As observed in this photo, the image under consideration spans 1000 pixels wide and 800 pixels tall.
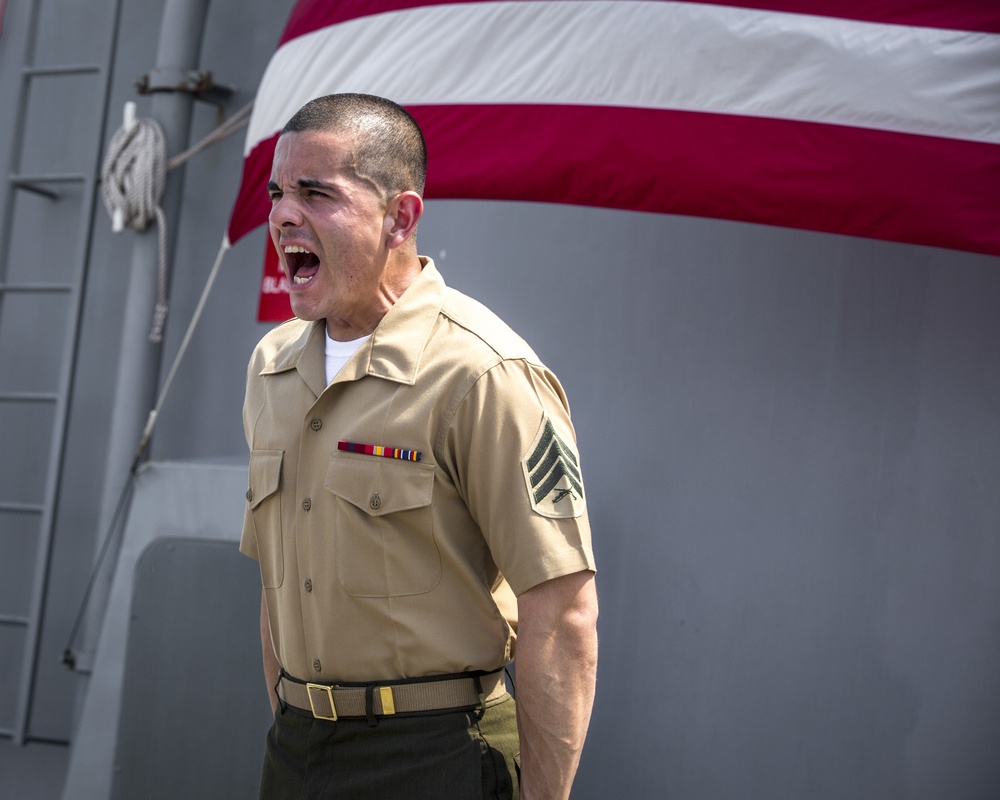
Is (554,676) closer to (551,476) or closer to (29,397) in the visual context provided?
(551,476)

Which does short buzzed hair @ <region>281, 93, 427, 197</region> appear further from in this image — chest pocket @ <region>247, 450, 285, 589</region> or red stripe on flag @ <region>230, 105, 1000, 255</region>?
red stripe on flag @ <region>230, 105, 1000, 255</region>

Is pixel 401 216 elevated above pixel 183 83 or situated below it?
below

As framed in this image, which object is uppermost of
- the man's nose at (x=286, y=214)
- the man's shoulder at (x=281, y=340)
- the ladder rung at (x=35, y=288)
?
the man's nose at (x=286, y=214)

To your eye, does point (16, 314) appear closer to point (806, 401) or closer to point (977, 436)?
point (806, 401)

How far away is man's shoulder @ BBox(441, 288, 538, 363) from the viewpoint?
139cm

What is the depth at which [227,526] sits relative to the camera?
2.56 meters

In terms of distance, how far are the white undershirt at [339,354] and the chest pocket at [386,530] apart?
0.56ft

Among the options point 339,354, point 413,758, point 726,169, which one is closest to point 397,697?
point 413,758

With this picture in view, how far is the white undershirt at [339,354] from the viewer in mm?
1500

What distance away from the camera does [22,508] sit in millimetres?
Answer: 3822

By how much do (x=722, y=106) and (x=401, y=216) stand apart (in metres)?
0.98

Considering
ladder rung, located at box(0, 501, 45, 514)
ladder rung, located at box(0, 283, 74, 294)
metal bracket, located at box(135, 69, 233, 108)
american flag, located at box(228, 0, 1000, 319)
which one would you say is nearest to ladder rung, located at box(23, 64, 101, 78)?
metal bracket, located at box(135, 69, 233, 108)

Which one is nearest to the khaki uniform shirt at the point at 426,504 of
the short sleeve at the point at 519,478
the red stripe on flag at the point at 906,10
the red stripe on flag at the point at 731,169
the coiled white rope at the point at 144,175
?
the short sleeve at the point at 519,478

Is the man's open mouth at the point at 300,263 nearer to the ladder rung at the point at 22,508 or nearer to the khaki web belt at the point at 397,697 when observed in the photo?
the khaki web belt at the point at 397,697
